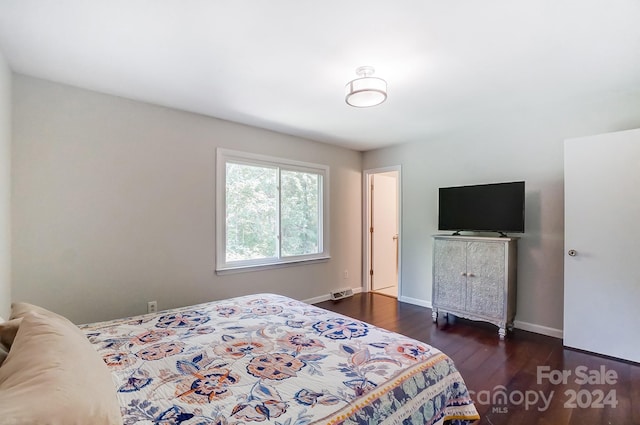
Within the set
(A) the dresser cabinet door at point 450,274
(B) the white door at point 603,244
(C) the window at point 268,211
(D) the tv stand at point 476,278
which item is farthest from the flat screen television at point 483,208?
(C) the window at point 268,211

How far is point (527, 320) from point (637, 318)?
0.95 metres

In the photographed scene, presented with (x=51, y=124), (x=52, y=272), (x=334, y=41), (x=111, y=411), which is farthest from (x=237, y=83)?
(x=111, y=411)

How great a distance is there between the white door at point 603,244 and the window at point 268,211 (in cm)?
286

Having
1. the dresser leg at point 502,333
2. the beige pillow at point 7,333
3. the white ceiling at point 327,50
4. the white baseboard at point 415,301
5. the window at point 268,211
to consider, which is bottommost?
the white baseboard at point 415,301

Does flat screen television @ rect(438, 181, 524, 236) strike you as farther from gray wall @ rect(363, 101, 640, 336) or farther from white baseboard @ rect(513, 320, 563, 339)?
white baseboard @ rect(513, 320, 563, 339)

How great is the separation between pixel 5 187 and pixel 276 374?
2.48m

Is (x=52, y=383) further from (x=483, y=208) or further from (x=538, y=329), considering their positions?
(x=538, y=329)

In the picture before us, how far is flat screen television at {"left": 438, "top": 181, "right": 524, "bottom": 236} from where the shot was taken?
320 cm

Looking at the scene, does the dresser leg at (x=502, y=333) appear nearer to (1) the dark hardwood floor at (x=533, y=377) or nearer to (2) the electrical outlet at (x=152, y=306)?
(1) the dark hardwood floor at (x=533, y=377)

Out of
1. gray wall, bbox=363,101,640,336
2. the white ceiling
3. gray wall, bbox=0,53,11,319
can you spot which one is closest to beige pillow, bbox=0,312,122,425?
gray wall, bbox=0,53,11,319

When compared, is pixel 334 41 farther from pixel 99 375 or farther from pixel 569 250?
pixel 569 250

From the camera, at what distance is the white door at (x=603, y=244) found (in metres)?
2.51

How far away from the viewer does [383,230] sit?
17.4 ft

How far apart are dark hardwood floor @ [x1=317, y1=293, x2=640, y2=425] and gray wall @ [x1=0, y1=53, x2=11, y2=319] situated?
134 inches
